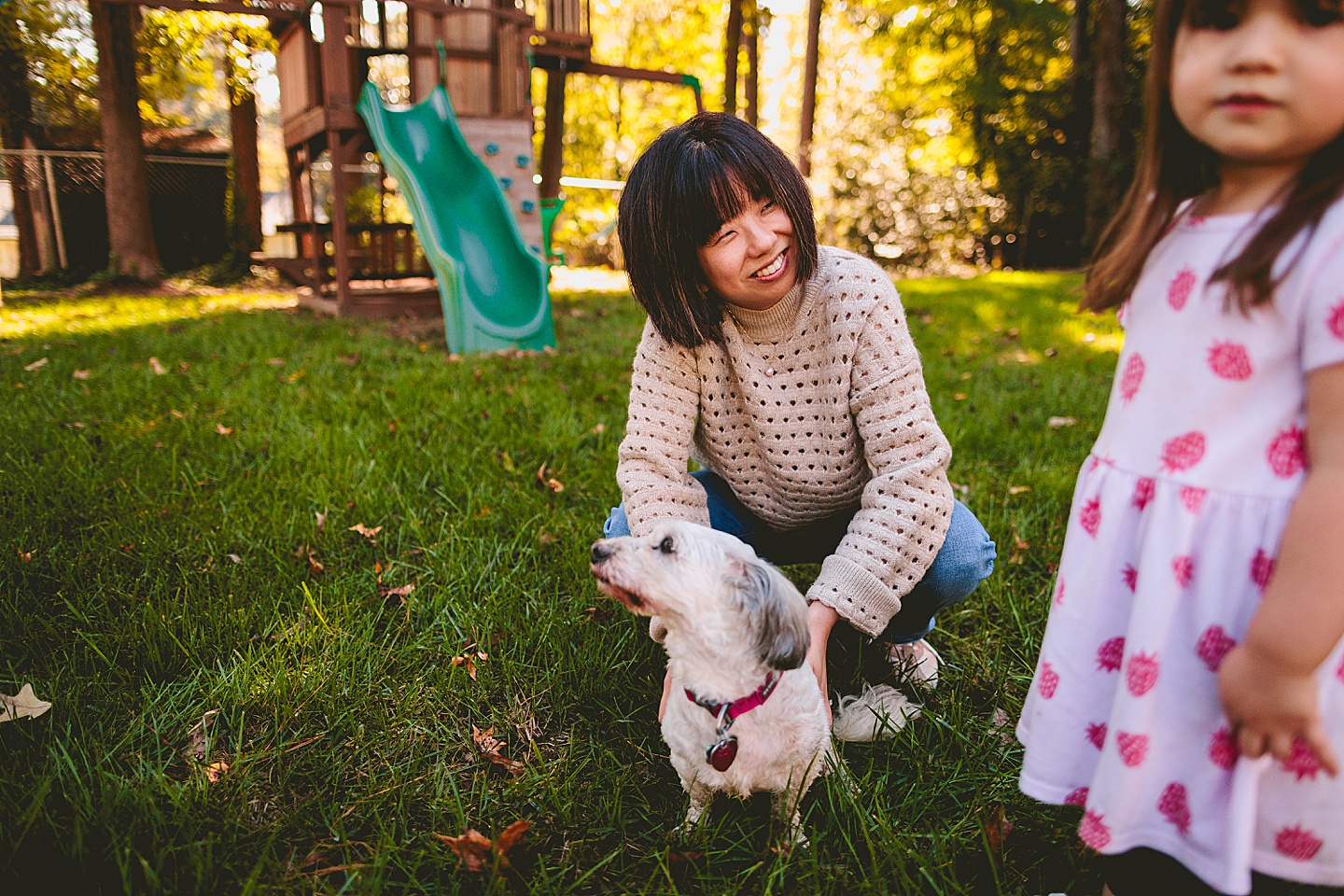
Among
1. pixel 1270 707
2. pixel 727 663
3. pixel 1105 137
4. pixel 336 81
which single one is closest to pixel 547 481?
pixel 727 663

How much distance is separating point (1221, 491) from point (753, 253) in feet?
3.66

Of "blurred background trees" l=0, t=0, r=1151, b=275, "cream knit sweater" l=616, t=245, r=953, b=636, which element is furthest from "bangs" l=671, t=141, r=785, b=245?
"blurred background trees" l=0, t=0, r=1151, b=275

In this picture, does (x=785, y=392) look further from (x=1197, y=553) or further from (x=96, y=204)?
(x=96, y=204)

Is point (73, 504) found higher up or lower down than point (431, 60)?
lower down

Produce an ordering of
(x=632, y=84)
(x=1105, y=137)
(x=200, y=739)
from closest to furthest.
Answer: (x=200, y=739) → (x=1105, y=137) → (x=632, y=84)

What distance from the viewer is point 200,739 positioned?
1970mm

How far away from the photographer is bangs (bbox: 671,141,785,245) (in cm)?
184

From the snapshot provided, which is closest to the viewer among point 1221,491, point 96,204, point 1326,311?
point 1326,311

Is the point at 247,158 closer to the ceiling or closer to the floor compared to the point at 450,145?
closer to the ceiling

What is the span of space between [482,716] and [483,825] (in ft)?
1.16

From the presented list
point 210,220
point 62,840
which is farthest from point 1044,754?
point 210,220

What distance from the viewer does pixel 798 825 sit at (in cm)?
175

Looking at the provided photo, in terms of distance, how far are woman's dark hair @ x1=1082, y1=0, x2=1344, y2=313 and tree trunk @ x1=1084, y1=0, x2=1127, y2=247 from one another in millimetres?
12525

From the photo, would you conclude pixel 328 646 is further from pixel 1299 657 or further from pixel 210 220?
pixel 210 220
